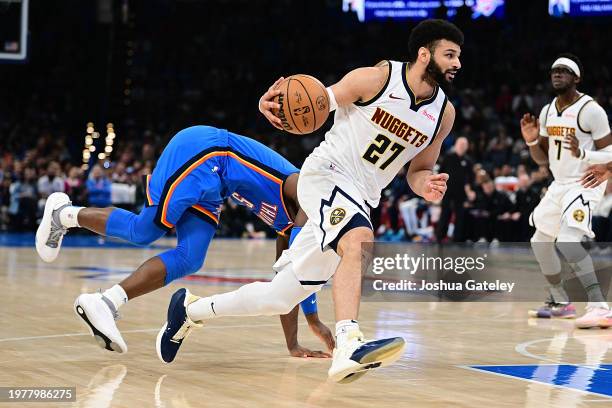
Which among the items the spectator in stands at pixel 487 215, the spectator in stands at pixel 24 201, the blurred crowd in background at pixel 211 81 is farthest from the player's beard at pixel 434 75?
the spectator in stands at pixel 24 201

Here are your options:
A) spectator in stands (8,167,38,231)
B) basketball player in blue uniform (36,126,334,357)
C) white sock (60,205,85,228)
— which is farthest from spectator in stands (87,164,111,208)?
basketball player in blue uniform (36,126,334,357)

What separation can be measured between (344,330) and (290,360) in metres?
1.25

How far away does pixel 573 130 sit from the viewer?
880 cm

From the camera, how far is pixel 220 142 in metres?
6.50

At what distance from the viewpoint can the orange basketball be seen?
521 cm

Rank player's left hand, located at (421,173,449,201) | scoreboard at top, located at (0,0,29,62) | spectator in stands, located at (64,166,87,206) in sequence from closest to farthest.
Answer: player's left hand, located at (421,173,449,201) → scoreboard at top, located at (0,0,29,62) → spectator in stands, located at (64,166,87,206)

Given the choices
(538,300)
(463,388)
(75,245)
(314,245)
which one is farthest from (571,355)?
(75,245)

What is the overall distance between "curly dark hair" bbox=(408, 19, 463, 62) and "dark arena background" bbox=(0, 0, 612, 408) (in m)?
1.78

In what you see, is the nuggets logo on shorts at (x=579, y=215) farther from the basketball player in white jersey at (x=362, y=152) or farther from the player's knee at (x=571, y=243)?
the basketball player in white jersey at (x=362, y=152)

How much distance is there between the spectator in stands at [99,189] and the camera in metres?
20.2

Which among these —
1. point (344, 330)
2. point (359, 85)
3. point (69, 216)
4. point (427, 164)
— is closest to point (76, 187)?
point (69, 216)

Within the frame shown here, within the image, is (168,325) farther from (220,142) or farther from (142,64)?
(142,64)

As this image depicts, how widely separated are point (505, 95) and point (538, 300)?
14195 mm

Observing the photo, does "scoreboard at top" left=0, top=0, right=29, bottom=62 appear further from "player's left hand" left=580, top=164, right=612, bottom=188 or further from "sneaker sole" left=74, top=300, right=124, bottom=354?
"sneaker sole" left=74, top=300, right=124, bottom=354
